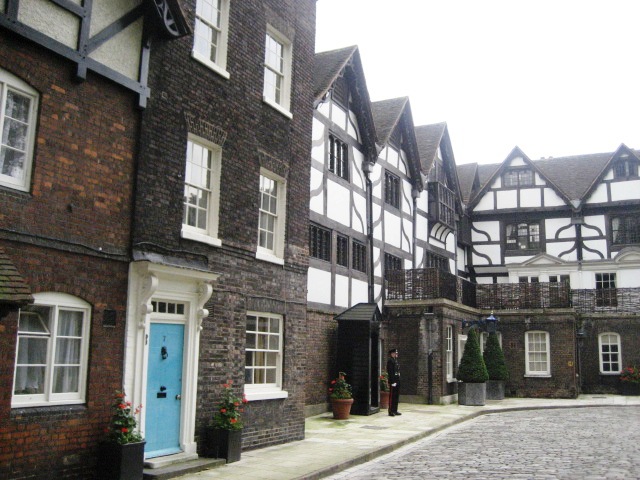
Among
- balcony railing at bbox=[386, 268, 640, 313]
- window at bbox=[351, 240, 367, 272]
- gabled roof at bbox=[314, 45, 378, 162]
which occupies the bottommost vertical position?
balcony railing at bbox=[386, 268, 640, 313]

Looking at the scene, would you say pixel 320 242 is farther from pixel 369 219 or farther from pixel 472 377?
pixel 472 377

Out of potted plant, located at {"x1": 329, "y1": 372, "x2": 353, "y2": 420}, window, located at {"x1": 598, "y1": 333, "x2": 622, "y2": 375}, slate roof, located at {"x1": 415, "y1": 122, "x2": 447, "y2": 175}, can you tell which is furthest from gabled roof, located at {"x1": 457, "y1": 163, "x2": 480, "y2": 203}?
potted plant, located at {"x1": 329, "y1": 372, "x2": 353, "y2": 420}

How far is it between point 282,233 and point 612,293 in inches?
887

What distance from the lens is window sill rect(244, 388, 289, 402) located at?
12609 mm

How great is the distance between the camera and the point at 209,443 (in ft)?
37.0

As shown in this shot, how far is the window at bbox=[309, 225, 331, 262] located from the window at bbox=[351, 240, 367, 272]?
192cm

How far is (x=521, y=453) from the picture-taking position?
12.7 metres

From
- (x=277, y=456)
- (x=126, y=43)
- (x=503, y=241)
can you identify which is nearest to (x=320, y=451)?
(x=277, y=456)

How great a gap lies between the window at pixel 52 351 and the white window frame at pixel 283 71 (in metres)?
6.80

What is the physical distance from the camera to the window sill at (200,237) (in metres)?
11.1

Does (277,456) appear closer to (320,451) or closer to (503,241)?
(320,451)

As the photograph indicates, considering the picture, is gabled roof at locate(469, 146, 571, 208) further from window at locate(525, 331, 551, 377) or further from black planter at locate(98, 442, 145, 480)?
black planter at locate(98, 442, 145, 480)

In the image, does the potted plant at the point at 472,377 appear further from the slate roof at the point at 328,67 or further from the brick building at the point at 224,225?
the brick building at the point at 224,225

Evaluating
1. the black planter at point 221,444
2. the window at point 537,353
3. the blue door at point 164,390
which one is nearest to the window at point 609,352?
the window at point 537,353
